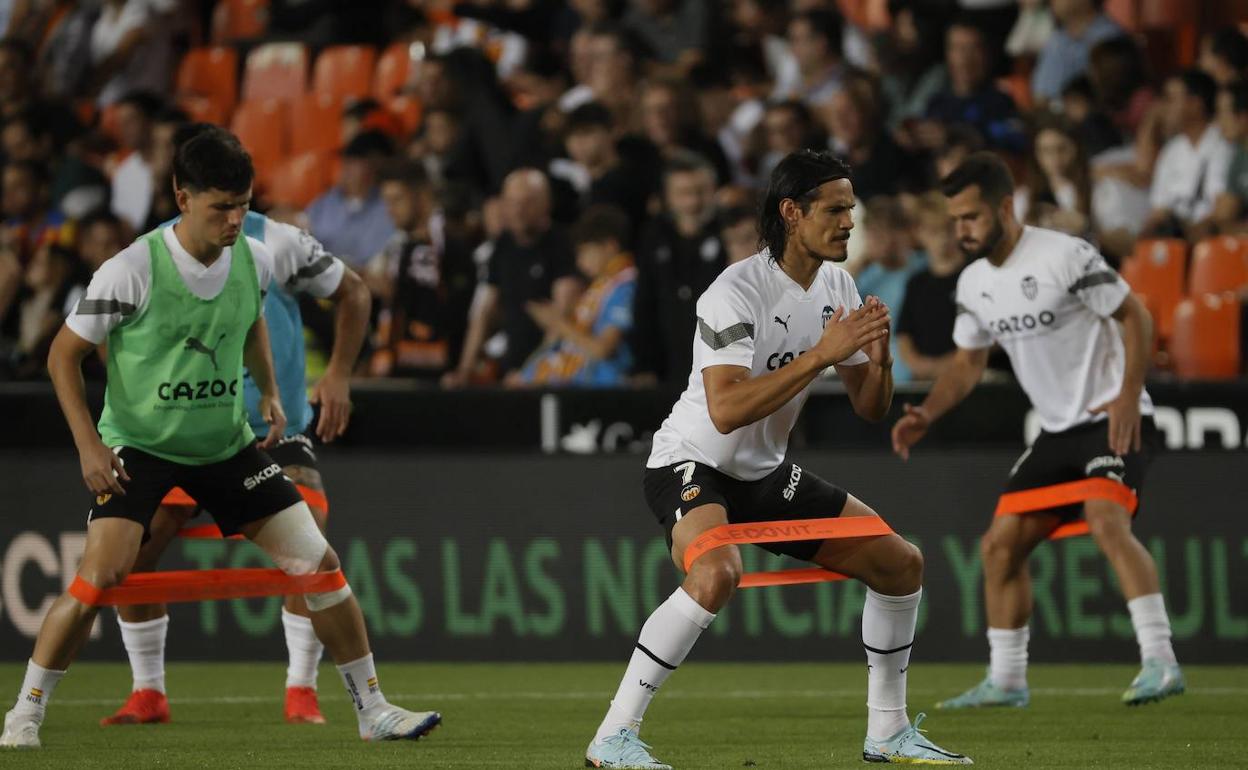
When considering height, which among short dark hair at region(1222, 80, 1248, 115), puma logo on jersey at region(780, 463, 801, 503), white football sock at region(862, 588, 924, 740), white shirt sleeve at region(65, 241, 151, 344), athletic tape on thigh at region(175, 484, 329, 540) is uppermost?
short dark hair at region(1222, 80, 1248, 115)

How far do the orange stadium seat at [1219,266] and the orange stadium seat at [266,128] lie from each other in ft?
27.3

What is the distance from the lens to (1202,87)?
13.1 metres

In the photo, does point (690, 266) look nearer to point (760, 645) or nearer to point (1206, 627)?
point (760, 645)

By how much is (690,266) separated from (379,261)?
2787 millimetres

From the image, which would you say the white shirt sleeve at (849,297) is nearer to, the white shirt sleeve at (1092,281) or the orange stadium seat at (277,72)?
the white shirt sleeve at (1092,281)

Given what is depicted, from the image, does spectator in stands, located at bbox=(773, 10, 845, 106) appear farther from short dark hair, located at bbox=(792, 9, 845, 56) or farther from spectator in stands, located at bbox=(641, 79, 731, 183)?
spectator in stands, located at bbox=(641, 79, 731, 183)

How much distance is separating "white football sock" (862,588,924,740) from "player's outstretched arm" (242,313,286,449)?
2444mm

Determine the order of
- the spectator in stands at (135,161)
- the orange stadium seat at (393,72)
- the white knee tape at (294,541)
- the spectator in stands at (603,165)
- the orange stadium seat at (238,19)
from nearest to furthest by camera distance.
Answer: the white knee tape at (294,541), the spectator in stands at (603,165), the spectator in stands at (135,161), the orange stadium seat at (393,72), the orange stadium seat at (238,19)

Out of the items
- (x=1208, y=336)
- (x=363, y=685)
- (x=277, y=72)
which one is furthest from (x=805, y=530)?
(x=277, y=72)

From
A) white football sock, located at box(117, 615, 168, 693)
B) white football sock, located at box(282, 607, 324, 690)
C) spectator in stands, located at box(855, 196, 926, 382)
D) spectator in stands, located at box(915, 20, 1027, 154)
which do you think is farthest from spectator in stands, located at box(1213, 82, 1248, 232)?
white football sock, located at box(117, 615, 168, 693)

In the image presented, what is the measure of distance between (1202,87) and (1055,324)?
16.2ft

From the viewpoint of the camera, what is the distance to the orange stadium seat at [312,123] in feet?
57.2

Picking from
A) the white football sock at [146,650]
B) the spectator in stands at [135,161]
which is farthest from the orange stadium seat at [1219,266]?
the spectator in stands at [135,161]

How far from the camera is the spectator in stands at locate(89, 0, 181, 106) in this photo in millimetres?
18375
